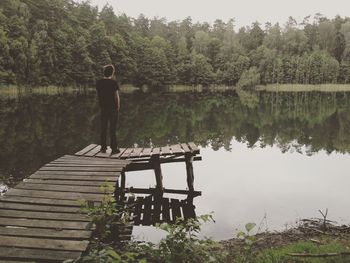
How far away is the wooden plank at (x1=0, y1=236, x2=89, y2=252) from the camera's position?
15.9 feet

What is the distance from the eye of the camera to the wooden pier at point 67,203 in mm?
4875

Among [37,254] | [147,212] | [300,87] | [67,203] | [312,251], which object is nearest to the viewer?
[37,254]

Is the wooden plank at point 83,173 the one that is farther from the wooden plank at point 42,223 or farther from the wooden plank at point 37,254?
the wooden plank at point 37,254

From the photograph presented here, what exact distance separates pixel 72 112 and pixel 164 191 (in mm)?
22658

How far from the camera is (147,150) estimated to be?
12164mm

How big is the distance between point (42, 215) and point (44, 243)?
3.66ft

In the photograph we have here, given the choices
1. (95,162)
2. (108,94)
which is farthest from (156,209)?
(108,94)

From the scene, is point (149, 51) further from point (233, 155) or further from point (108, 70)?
point (108, 70)

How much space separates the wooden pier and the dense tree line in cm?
4832

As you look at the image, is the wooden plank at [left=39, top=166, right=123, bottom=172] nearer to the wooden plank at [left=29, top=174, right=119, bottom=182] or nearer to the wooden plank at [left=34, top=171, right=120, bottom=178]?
the wooden plank at [left=34, top=171, right=120, bottom=178]

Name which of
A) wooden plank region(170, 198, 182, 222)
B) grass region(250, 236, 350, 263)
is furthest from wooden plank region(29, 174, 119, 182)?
grass region(250, 236, 350, 263)

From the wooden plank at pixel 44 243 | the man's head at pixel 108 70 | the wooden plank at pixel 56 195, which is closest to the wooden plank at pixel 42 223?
the wooden plank at pixel 44 243

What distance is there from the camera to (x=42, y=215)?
19.7 feet

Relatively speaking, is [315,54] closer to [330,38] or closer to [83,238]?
[330,38]
